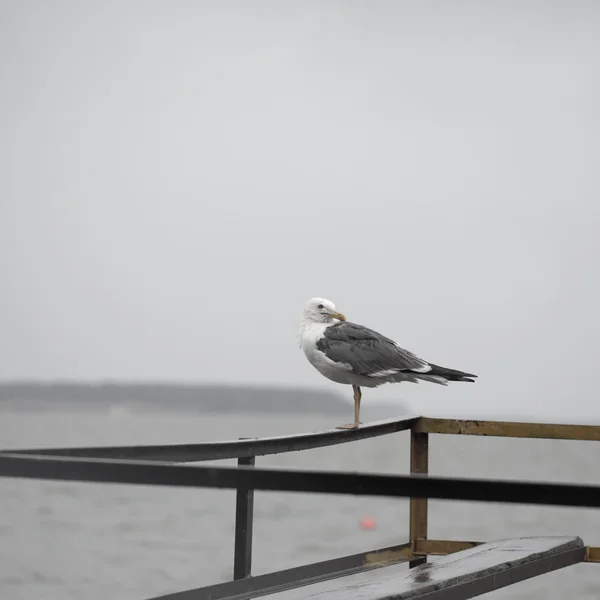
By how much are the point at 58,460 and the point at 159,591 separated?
654 inches

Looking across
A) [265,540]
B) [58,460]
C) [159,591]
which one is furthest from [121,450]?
[265,540]

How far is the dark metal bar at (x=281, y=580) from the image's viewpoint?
2764 millimetres

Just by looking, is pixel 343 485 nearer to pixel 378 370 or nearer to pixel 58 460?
pixel 58 460

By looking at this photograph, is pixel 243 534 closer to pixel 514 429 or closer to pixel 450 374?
pixel 514 429

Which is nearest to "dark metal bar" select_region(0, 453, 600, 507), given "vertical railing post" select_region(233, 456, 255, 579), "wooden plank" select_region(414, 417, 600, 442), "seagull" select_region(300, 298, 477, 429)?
"vertical railing post" select_region(233, 456, 255, 579)

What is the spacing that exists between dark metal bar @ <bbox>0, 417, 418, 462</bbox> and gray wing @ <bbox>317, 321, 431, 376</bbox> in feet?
8.29

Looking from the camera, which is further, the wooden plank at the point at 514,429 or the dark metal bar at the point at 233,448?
the wooden plank at the point at 514,429

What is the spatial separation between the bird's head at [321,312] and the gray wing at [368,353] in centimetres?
52

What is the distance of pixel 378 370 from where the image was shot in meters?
6.89

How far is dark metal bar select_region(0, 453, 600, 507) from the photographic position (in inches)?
61.2

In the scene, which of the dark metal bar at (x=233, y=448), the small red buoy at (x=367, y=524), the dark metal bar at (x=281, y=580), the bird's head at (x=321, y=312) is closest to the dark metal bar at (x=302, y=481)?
the dark metal bar at (x=233, y=448)

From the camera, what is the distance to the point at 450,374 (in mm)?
6746

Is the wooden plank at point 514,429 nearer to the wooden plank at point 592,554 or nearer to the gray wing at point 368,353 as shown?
the wooden plank at point 592,554

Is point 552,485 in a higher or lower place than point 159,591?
higher
